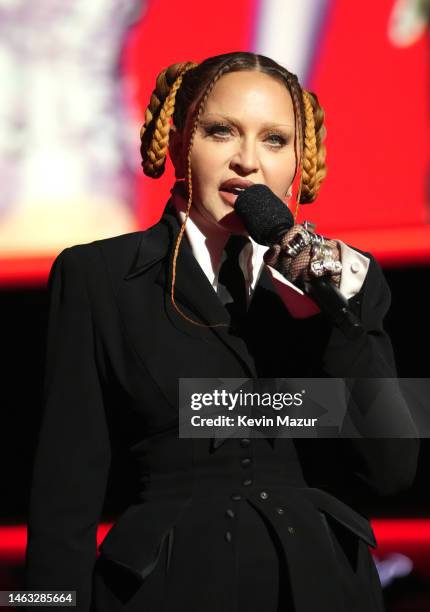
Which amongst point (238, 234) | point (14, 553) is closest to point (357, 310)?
point (238, 234)

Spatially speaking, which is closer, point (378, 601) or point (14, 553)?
point (378, 601)

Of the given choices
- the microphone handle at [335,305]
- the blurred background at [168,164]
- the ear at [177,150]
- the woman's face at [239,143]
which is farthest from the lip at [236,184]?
the blurred background at [168,164]

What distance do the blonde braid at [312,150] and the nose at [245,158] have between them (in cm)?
11

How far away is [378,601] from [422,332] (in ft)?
3.08

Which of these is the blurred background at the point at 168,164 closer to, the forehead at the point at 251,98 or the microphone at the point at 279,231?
the forehead at the point at 251,98

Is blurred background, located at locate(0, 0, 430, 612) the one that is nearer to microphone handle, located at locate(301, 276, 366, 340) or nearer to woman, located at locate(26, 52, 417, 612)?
woman, located at locate(26, 52, 417, 612)

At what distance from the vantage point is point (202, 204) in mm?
1260

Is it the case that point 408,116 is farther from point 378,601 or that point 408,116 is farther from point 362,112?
point 378,601

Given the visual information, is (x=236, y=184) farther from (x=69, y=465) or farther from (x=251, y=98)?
(x=69, y=465)

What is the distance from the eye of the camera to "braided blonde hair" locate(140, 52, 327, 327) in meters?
1.29

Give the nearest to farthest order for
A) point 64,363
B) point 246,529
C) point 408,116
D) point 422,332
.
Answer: point 246,529, point 64,363, point 408,116, point 422,332

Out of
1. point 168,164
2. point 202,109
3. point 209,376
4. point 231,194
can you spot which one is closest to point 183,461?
point 209,376

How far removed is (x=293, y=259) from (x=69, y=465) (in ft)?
1.21

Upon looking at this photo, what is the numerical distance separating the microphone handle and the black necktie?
0.22 metres
